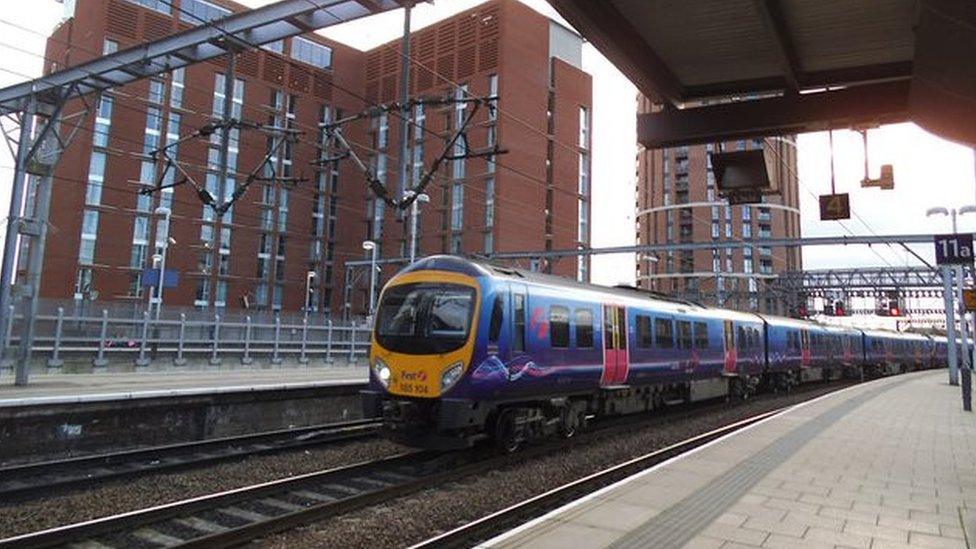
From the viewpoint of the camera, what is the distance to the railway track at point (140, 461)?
8812mm

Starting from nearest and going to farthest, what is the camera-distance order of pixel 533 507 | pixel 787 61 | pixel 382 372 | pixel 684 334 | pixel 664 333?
pixel 787 61, pixel 533 507, pixel 382 372, pixel 664 333, pixel 684 334

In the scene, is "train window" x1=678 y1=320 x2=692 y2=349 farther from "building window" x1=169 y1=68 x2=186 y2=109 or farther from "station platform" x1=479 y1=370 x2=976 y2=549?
"building window" x1=169 y1=68 x2=186 y2=109

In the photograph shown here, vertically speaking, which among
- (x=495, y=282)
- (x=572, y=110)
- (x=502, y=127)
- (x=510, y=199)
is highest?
(x=572, y=110)

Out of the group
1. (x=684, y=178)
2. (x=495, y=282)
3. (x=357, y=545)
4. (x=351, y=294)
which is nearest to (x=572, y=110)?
(x=351, y=294)

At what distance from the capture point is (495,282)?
10750 millimetres

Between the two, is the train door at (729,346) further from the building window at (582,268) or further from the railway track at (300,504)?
the building window at (582,268)

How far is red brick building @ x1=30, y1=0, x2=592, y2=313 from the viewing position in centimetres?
5328

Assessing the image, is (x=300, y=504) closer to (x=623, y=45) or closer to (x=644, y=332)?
(x=623, y=45)

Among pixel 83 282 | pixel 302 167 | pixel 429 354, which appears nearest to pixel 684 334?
pixel 429 354

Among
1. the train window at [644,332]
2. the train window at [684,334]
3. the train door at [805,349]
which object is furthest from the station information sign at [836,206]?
the train door at [805,349]

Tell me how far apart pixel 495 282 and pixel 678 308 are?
816 centimetres

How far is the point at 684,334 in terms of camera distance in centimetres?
1748

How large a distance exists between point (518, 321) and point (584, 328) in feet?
7.20

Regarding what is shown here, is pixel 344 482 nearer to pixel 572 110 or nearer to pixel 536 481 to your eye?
pixel 536 481
